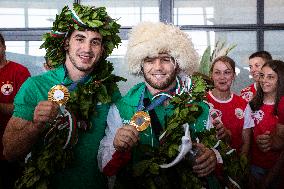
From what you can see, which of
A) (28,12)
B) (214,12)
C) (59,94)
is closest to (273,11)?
(214,12)

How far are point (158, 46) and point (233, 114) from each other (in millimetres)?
1419

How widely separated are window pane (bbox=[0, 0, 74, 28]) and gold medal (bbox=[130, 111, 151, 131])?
150 inches

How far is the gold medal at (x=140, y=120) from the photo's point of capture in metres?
2.33

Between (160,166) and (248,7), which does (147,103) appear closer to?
(160,166)

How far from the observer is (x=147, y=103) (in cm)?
263

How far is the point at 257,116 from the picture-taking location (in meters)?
3.89

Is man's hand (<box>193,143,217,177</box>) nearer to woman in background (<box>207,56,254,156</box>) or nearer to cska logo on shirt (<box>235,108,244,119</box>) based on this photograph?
woman in background (<box>207,56,254,156</box>)

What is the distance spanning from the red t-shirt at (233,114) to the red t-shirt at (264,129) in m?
0.16

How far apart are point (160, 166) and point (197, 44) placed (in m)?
3.82

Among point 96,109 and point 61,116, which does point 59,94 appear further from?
point 96,109

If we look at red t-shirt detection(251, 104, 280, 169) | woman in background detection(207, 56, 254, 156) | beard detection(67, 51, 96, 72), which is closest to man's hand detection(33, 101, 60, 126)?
beard detection(67, 51, 96, 72)

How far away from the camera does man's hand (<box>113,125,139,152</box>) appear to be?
2.15 metres

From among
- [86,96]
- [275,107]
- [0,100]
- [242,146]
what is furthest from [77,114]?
[275,107]

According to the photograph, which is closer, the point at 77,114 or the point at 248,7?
the point at 77,114
